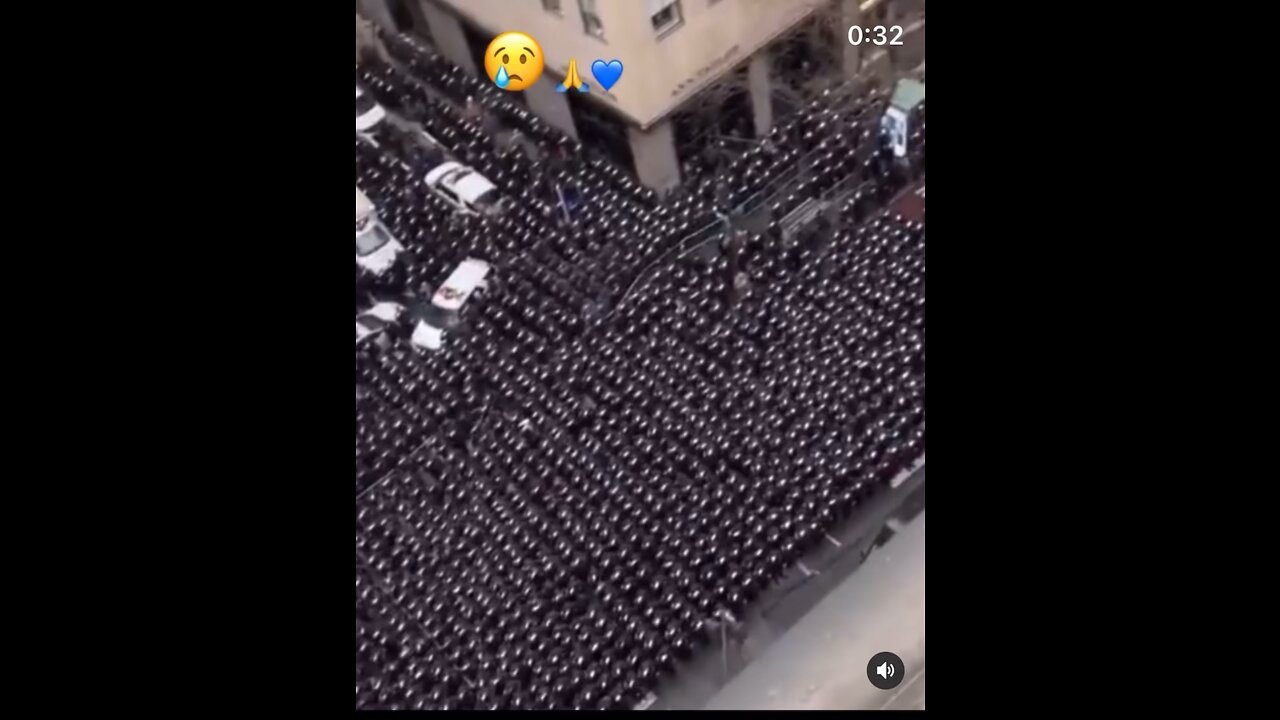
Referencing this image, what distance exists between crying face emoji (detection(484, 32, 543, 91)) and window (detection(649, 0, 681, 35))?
2.04 ft

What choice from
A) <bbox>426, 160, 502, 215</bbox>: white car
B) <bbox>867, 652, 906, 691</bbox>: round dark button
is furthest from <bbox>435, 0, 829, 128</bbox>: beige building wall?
<bbox>867, 652, 906, 691</bbox>: round dark button

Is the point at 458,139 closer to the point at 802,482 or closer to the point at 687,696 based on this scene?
the point at 802,482

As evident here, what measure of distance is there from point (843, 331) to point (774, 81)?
1.33 meters

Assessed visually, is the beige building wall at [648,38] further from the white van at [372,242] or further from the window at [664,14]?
the white van at [372,242]

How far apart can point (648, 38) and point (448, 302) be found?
187 centimetres

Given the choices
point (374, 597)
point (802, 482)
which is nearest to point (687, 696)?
point (802, 482)

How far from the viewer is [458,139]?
A: 6.57 m

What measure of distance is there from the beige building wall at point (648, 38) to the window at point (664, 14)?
23 millimetres

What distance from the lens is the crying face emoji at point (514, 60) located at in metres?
4.38

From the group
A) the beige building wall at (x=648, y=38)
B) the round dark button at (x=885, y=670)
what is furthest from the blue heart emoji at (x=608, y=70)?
the round dark button at (x=885, y=670)

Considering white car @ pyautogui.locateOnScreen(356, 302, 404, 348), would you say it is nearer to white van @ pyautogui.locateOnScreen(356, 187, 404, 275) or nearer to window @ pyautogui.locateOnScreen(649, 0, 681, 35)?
white van @ pyautogui.locateOnScreen(356, 187, 404, 275)

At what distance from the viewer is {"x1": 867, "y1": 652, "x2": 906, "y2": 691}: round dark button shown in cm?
368

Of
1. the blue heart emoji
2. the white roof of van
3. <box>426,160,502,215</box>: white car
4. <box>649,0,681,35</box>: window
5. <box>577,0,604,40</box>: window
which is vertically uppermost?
<box>577,0,604,40</box>: window

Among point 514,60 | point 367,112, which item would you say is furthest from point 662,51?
point 367,112
